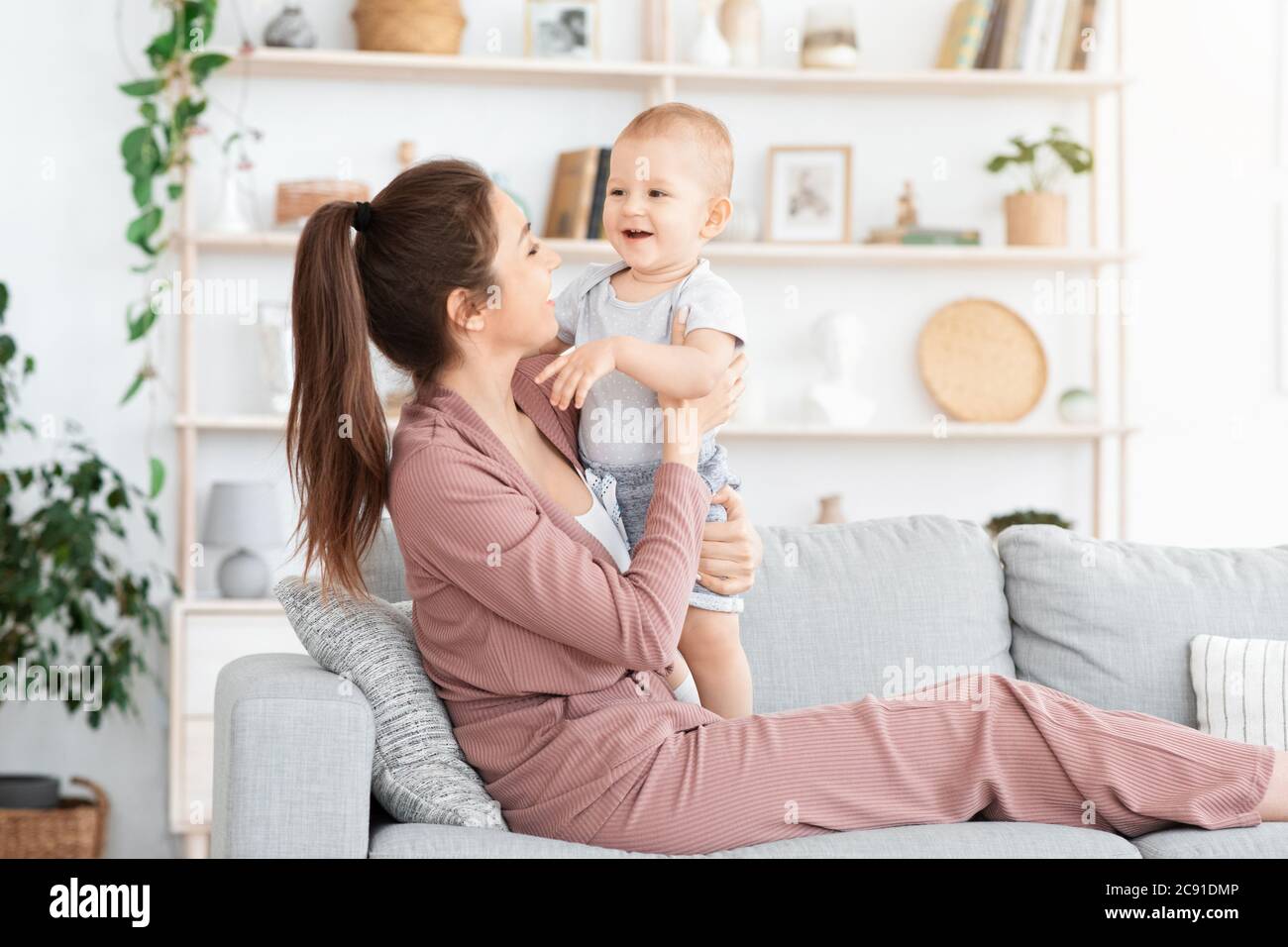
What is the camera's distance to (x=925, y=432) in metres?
3.79

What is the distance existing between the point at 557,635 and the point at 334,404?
391mm

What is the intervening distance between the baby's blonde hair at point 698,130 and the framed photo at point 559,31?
196 centimetres

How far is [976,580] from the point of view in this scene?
7.61 ft

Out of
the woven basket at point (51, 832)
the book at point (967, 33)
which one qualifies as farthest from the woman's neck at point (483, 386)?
the book at point (967, 33)

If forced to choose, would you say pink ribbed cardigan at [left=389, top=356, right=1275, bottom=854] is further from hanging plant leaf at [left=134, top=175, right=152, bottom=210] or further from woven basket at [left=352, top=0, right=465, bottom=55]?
woven basket at [left=352, top=0, right=465, bottom=55]

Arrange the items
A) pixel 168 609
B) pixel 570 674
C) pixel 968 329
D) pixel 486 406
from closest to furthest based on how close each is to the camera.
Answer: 1. pixel 570 674
2. pixel 486 406
3. pixel 168 609
4. pixel 968 329

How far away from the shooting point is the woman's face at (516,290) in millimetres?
1763

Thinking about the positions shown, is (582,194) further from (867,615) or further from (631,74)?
(867,615)

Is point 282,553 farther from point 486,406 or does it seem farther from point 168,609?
point 486,406
